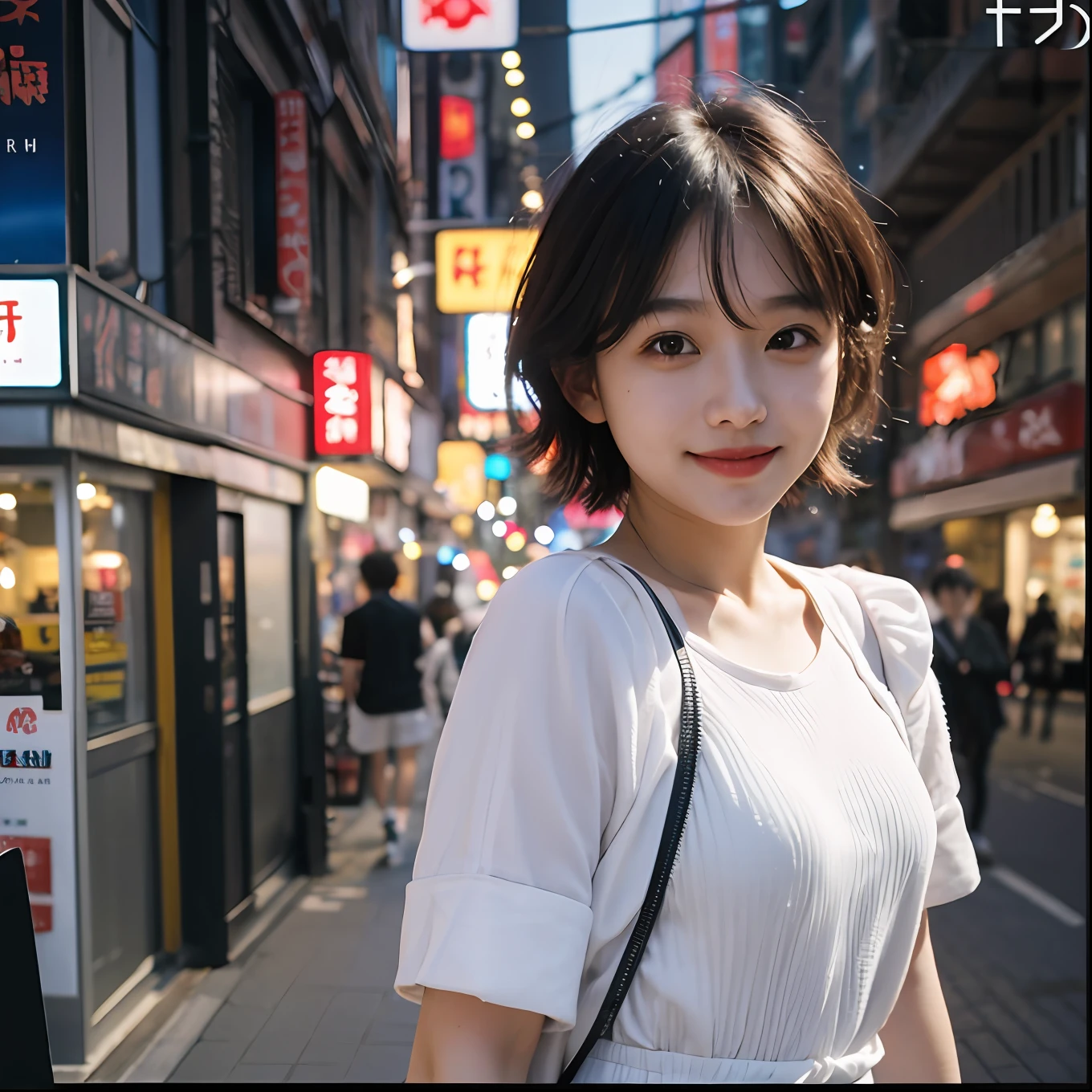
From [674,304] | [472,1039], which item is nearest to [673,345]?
[674,304]

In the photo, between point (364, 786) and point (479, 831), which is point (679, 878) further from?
point (364, 786)

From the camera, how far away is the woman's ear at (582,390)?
1024 mm

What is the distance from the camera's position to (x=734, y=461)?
0.94 meters

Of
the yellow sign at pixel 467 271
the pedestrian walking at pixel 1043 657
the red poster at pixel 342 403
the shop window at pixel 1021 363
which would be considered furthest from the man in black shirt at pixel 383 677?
the shop window at pixel 1021 363

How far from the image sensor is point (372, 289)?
1829 mm

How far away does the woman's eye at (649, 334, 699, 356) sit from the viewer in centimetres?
92

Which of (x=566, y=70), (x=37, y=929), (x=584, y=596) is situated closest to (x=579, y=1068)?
(x=584, y=596)

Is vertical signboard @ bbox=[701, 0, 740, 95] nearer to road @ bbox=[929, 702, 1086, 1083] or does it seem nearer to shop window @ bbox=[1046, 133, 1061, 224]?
road @ bbox=[929, 702, 1086, 1083]

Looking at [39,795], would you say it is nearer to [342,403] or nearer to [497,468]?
[342,403]

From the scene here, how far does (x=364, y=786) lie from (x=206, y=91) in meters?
1.26

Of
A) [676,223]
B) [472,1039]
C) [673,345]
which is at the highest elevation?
[676,223]

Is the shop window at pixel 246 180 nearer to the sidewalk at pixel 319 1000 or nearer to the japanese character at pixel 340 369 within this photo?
the japanese character at pixel 340 369

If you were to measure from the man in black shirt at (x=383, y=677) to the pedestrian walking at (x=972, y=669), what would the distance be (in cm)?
351

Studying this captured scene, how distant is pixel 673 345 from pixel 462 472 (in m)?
2.12
